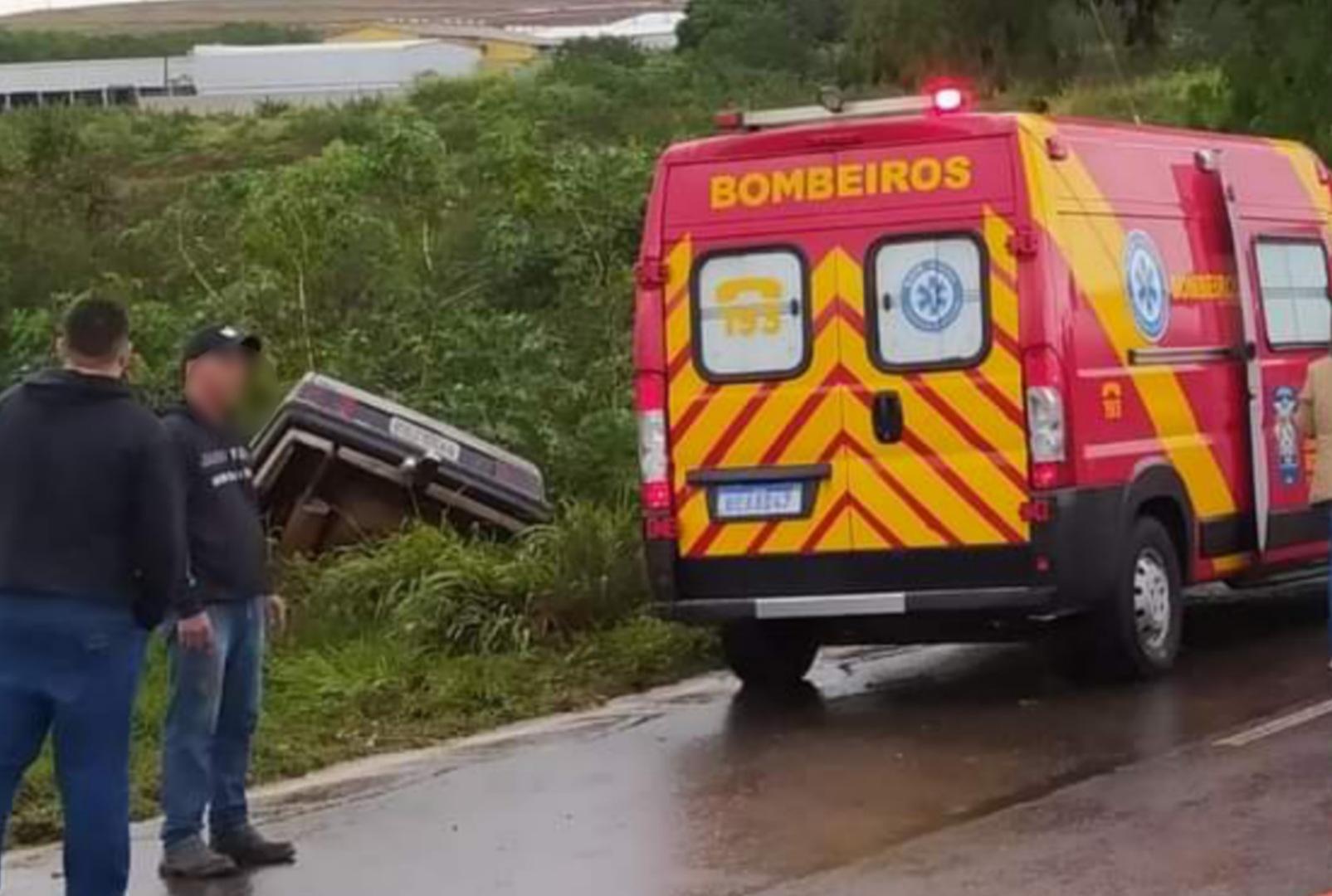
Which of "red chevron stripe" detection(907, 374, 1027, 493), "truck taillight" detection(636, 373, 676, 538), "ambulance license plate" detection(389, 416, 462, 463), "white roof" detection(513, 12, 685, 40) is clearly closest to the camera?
"red chevron stripe" detection(907, 374, 1027, 493)

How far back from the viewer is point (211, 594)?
28.0 feet

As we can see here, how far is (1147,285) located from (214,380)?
5.04 m

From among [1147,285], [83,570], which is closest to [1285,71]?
[1147,285]

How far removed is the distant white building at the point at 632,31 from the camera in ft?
216

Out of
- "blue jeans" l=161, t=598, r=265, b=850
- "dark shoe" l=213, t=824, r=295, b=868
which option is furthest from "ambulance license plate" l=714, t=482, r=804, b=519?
"dark shoe" l=213, t=824, r=295, b=868

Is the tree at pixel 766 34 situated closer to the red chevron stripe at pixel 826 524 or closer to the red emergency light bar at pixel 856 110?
the red emergency light bar at pixel 856 110

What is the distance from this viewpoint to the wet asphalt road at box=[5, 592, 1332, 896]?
27.0 feet

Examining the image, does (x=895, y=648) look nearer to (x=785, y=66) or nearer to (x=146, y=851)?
(x=146, y=851)

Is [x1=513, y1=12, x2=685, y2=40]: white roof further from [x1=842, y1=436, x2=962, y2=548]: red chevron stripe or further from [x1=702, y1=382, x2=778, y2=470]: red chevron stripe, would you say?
[x1=842, y1=436, x2=962, y2=548]: red chevron stripe

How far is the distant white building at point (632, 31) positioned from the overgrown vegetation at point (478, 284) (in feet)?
89.3

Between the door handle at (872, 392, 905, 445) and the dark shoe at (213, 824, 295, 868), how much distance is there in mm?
3669

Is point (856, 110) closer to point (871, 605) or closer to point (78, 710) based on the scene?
point (871, 605)

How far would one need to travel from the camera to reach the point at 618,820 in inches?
369

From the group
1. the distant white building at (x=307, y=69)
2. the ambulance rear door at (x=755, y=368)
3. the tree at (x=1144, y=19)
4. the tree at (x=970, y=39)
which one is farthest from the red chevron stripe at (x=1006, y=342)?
the distant white building at (x=307, y=69)
